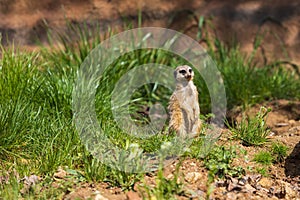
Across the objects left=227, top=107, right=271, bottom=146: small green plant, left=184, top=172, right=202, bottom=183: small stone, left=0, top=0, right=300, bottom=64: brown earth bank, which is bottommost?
left=184, top=172, right=202, bottom=183: small stone

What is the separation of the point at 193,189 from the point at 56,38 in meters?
3.18

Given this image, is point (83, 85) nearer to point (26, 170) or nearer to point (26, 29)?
point (26, 170)

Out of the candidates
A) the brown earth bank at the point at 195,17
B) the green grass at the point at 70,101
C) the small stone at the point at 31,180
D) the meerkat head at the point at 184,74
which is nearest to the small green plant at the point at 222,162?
the green grass at the point at 70,101

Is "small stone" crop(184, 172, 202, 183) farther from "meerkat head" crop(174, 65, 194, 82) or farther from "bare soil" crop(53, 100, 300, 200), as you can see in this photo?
"meerkat head" crop(174, 65, 194, 82)

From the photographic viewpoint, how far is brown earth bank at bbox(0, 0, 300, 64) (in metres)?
6.17

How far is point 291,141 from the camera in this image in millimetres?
4152

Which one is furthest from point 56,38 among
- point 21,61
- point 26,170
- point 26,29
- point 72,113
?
point 26,170

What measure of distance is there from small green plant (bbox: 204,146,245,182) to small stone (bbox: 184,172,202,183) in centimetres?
9

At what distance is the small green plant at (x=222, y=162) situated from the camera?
3644 millimetres

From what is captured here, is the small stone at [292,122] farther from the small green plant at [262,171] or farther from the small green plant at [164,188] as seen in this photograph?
the small green plant at [164,188]

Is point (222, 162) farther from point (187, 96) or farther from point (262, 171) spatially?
point (187, 96)

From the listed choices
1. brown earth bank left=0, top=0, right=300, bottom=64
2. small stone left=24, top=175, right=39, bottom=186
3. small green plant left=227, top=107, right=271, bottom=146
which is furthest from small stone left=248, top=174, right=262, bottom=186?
brown earth bank left=0, top=0, right=300, bottom=64

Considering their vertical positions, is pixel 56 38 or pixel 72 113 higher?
pixel 56 38

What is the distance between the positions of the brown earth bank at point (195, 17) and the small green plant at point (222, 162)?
111 inches
